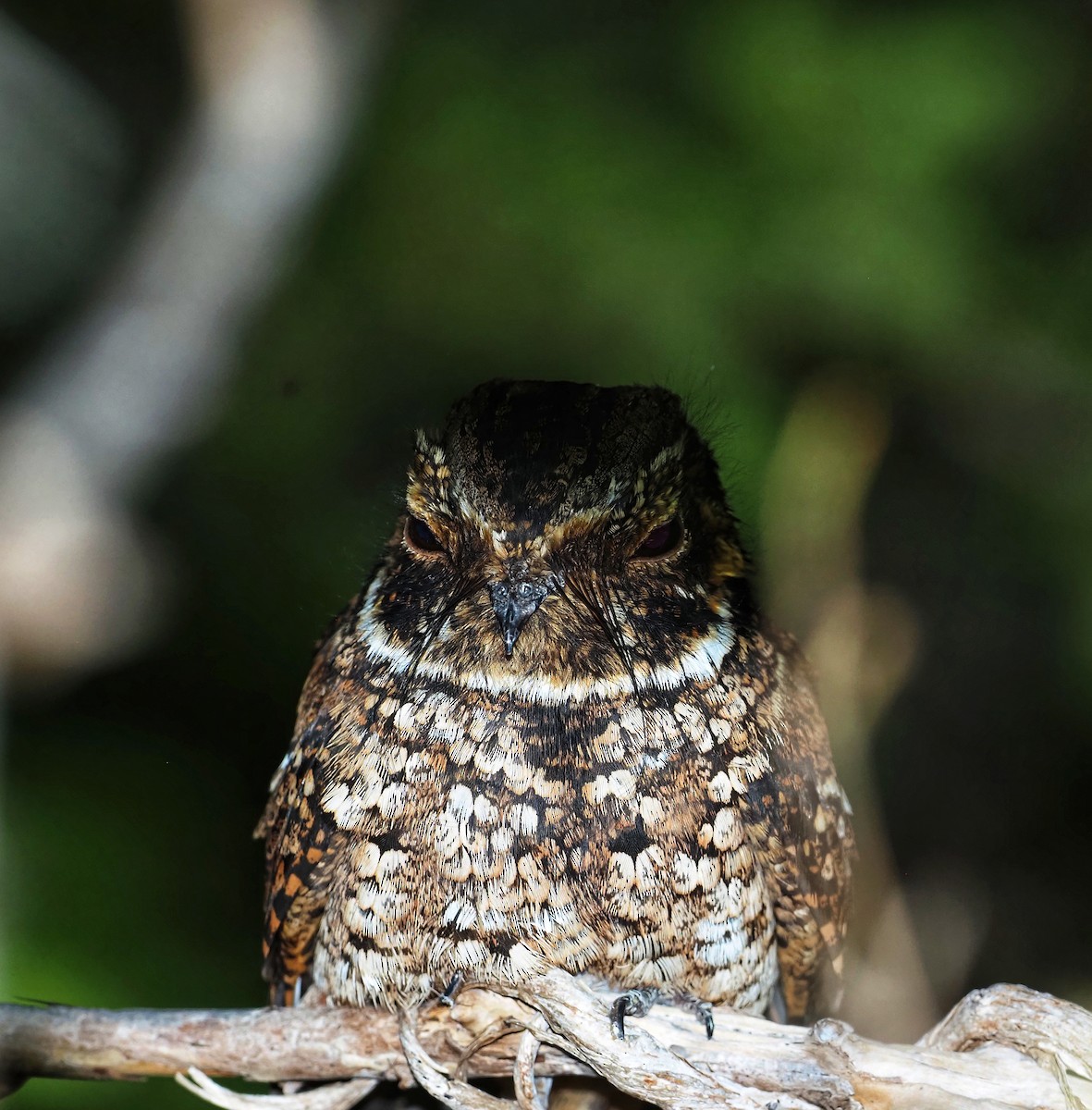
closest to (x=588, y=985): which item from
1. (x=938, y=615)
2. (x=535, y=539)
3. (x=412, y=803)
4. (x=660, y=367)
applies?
(x=412, y=803)

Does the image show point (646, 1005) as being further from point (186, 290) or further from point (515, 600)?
point (186, 290)

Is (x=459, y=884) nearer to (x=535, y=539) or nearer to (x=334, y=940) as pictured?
(x=334, y=940)

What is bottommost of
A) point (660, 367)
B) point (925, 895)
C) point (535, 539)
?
point (925, 895)

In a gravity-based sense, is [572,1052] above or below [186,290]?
below

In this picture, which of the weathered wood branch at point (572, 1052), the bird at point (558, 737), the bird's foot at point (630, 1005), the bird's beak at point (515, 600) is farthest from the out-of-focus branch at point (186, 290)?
the bird's foot at point (630, 1005)

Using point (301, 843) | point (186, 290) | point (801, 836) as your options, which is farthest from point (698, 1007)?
point (186, 290)

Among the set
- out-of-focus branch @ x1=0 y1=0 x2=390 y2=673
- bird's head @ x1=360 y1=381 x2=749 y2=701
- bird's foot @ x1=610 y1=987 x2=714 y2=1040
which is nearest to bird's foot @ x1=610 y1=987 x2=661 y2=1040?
bird's foot @ x1=610 y1=987 x2=714 y2=1040

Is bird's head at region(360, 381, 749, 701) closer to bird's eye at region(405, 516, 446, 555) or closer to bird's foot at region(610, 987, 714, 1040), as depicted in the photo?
bird's eye at region(405, 516, 446, 555)
